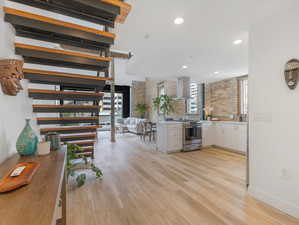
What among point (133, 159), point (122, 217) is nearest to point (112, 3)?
point (122, 217)

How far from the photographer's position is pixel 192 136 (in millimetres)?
4496

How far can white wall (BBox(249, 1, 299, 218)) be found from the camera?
1.71 m

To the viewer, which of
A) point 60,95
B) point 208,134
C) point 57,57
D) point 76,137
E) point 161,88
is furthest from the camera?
point 161,88

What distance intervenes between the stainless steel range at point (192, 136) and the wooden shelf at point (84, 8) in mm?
3491

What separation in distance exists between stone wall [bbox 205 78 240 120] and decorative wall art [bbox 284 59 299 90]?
3647 mm

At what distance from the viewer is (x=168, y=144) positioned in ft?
13.9

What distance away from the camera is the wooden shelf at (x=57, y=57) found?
62.7 inches

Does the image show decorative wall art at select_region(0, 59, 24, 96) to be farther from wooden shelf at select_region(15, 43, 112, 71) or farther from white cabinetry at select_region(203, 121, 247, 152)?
white cabinetry at select_region(203, 121, 247, 152)

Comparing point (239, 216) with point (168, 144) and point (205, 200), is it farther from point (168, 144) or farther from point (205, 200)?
point (168, 144)

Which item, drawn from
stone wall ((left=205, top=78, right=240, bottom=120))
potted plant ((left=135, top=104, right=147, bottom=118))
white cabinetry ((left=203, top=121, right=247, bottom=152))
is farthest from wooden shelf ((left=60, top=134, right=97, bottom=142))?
potted plant ((left=135, top=104, right=147, bottom=118))

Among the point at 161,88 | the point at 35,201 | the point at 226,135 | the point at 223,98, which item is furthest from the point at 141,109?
the point at 35,201

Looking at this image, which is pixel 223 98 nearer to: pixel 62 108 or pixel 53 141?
pixel 62 108

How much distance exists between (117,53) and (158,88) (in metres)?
4.46

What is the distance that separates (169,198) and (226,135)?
341 centimetres
